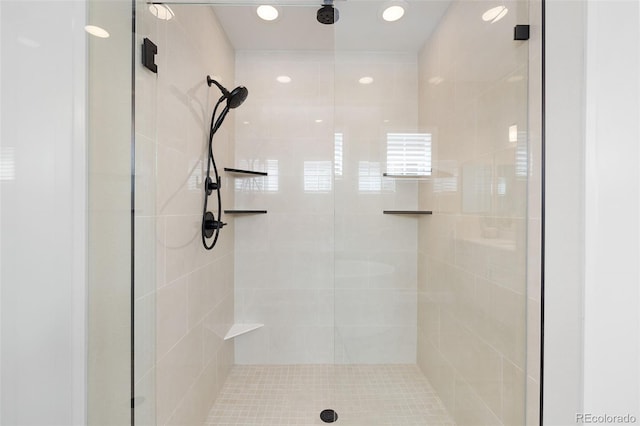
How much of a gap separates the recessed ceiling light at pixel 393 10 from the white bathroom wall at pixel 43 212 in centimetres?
95

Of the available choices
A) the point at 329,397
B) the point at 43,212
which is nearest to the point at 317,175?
the point at 329,397

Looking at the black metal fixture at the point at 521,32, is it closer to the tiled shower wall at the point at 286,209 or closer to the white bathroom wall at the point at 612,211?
the white bathroom wall at the point at 612,211

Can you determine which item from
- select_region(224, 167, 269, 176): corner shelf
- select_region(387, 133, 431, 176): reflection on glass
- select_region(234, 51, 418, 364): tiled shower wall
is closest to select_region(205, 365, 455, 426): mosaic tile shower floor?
select_region(234, 51, 418, 364): tiled shower wall

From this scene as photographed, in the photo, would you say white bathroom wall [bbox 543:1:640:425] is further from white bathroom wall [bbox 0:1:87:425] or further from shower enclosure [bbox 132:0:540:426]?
white bathroom wall [bbox 0:1:87:425]

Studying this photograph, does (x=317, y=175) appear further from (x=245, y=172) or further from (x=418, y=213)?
(x=418, y=213)

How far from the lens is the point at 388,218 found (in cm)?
115

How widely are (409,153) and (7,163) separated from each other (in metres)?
1.17

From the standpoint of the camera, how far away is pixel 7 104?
2.17 ft

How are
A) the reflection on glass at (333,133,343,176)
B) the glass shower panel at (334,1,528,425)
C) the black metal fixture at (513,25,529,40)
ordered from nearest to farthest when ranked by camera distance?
the black metal fixture at (513,25,529,40) → the glass shower panel at (334,1,528,425) → the reflection on glass at (333,133,343,176)

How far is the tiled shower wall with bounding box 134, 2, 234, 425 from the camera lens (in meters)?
0.94

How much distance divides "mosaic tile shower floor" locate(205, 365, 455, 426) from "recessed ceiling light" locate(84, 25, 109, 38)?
4.53 ft

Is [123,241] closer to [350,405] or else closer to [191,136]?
[191,136]

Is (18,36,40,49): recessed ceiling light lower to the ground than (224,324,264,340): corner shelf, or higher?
higher

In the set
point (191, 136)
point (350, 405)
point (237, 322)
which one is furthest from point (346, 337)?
point (191, 136)
